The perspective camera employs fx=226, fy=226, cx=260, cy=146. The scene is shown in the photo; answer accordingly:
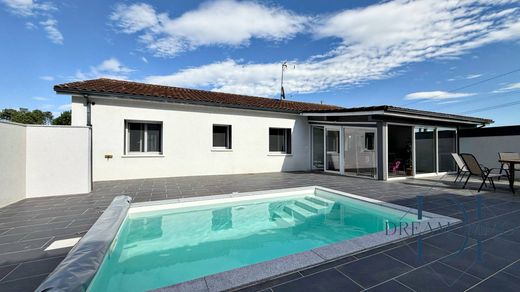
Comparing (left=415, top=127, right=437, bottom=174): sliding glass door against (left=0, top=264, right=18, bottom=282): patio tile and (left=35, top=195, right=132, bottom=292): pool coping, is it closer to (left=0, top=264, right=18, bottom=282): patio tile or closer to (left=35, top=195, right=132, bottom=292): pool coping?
(left=35, top=195, right=132, bottom=292): pool coping

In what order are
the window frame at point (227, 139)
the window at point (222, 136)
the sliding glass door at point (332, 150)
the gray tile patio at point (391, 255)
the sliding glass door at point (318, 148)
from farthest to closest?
the sliding glass door at point (318, 148)
the sliding glass door at point (332, 150)
the window at point (222, 136)
the window frame at point (227, 139)
the gray tile patio at point (391, 255)

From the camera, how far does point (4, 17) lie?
795 centimetres

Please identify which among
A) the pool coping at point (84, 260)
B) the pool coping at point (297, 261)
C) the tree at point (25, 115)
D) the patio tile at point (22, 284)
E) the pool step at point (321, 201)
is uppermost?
the tree at point (25, 115)

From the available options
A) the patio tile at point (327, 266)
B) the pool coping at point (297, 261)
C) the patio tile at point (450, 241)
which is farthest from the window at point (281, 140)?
the patio tile at point (327, 266)

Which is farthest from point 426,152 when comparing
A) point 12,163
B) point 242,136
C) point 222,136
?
point 12,163

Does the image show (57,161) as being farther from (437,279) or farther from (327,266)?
(437,279)

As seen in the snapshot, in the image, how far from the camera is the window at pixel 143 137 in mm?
9562

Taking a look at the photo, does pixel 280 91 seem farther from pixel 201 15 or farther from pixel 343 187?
pixel 343 187

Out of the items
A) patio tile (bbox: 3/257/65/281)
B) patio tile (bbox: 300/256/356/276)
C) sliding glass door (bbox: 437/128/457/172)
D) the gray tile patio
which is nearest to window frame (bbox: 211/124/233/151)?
the gray tile patio

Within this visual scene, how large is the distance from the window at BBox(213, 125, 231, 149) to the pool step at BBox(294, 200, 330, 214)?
221 inches

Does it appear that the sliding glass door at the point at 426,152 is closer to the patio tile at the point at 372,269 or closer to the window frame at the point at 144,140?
the patio tile at the point at 372,269

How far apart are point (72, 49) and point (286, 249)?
1341 centimetres

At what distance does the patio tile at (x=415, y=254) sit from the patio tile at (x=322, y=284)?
3.12 ft

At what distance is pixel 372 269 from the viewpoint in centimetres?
254
